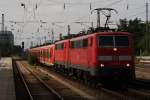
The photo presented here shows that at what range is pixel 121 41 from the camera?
79.1 feet

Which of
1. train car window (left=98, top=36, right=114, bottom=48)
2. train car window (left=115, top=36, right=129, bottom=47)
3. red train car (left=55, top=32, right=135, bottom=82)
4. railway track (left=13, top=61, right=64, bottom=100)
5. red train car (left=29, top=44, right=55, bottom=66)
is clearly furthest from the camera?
red train car (left=29, top=44, right=55, bottom=66)

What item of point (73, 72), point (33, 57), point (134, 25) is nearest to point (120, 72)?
point (73, 72)

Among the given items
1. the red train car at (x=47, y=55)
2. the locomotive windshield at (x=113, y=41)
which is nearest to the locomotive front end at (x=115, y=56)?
the locomotive windshield at (x=113, y=41)

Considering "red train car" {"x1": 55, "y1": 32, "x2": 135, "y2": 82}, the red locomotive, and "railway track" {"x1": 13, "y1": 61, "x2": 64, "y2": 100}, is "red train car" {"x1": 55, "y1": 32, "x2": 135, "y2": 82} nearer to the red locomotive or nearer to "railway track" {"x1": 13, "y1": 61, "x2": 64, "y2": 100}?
the red locomotive

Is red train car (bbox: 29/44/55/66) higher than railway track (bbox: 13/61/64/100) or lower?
higher

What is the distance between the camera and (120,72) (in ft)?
77.0

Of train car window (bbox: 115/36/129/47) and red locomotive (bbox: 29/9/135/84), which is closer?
red locomotive (bbox: 29/9/135/84)

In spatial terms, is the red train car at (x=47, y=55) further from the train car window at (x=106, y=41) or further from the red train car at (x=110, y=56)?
the train car window at (x=106, y=41)

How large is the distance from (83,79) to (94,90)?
466 cm

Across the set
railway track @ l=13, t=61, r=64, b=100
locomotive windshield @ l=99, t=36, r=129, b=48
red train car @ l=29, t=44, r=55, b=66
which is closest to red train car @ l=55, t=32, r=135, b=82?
locomotive windshield @ l=99, t=36, r=129, b=48

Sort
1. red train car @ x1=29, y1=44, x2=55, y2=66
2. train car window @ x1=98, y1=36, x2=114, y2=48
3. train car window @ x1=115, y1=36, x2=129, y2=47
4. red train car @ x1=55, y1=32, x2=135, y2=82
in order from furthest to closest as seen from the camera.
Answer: red train car @ x1=29, y1=44, x2=55, y2=66, train car window @ x1=115, y1=36, x2=129, y2=47, train car window @ x1=98, y1=36, x2=114, y2=48, red train car @ x1=55, y1=32, x2=135, y2=82

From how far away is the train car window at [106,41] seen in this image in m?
23.8

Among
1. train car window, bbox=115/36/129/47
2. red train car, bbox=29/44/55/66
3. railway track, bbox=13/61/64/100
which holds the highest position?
train car window, bbox=115/36/129/47

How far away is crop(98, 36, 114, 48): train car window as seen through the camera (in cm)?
2381
